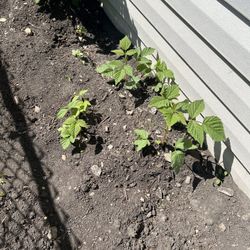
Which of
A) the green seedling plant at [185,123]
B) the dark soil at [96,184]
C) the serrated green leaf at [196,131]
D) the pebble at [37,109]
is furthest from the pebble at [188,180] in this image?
the pebble at [37,109]

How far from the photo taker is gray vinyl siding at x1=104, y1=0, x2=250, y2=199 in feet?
7.25

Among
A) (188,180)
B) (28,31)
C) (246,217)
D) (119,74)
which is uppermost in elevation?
(28,31)

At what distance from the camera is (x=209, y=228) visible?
8.50ft

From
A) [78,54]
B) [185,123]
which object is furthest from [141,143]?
[78,54]

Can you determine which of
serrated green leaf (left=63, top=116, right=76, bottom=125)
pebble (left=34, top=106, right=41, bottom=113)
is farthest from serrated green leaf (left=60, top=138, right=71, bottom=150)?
pebble (left=34, top=106, right=41, bottom=113)

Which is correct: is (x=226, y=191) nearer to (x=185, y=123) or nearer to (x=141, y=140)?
(x=185, y=123)

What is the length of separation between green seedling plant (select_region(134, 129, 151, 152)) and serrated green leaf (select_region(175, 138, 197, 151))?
0.21 meters

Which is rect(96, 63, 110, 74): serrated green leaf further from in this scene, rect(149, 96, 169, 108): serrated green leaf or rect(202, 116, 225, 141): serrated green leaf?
rect(202, 116, 225, 141): serrated green leaf

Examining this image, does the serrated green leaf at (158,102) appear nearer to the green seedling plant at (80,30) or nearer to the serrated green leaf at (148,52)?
the serrated green leaf at (148,52)

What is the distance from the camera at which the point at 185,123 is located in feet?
8.82

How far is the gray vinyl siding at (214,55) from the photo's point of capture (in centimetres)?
221

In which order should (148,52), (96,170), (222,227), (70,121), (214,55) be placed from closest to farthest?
(214,55), (222,227), (96,170), (70,121), (148,52)

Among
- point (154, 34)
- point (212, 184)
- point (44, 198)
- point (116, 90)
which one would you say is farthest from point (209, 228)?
point (154, 34)

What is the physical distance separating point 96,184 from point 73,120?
52 centimetres
